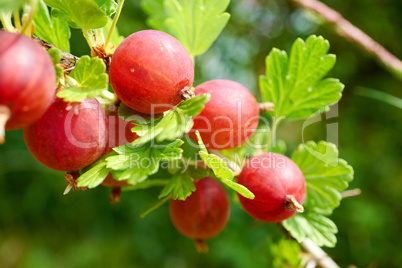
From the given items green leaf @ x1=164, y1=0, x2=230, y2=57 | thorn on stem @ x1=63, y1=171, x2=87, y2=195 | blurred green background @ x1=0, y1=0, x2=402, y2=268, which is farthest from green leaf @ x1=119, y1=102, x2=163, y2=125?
blurred green background @ x1=0, y1=0, x2=402, y2=268

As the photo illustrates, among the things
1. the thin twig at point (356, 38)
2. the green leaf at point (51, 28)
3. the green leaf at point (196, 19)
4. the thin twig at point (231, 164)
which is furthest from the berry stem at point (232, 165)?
the thin twig at point (356, 38)

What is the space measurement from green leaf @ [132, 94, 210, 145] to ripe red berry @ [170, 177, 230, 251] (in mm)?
247

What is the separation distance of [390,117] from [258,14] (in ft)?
2.74

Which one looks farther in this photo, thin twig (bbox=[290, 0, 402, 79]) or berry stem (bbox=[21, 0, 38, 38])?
thin twig (bbox=[290, 0, 402, 79])

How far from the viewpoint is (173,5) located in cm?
69

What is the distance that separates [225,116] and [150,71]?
17cm

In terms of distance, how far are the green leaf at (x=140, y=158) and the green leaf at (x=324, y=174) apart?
32cm

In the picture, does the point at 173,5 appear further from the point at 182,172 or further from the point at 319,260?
the point at 319,260

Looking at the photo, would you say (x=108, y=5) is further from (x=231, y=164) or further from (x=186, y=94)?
(x=231, y=164)

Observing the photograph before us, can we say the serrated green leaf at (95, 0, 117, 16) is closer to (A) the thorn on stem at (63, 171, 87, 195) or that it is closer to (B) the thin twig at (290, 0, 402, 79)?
(A) the thorn on stem at (63, 171, 87, 195)

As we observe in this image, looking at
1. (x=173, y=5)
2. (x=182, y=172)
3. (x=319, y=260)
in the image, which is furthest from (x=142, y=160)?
(x=319, y=260)

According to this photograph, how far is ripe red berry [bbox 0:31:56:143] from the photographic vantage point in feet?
1.17

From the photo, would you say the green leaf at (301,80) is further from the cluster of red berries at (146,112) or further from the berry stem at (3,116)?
the berry stem at (3,116)

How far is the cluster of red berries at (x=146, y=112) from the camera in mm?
373
